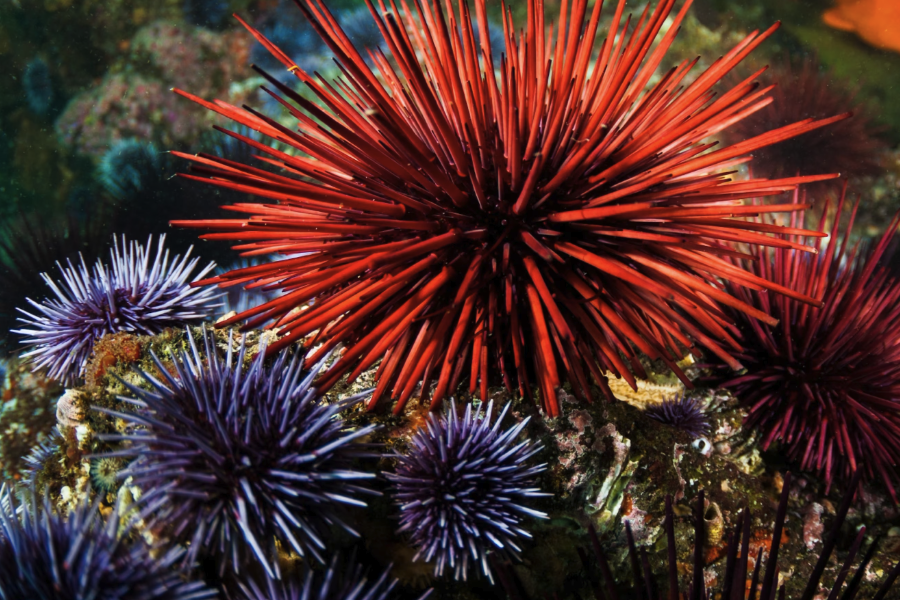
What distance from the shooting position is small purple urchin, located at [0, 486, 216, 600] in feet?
3.58

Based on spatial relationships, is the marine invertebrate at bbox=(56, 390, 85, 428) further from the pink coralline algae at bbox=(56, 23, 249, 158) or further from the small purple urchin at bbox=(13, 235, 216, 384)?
the pink coralline algae at bbox=(56, 23, 249, 158)

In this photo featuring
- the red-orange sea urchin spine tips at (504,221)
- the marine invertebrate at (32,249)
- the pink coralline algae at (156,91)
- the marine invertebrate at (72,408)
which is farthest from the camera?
the pink coralline algae at (156,91)

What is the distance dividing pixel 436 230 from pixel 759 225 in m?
1.05

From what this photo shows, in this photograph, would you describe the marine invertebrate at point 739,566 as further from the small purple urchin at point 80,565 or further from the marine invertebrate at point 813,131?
the marine invertebrate at point 813,131

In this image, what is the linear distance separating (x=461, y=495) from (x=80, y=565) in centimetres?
87

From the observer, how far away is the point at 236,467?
1.22 m

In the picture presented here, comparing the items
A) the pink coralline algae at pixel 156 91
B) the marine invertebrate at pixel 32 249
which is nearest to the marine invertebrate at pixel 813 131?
the pink coralline algae at pixel 156 91

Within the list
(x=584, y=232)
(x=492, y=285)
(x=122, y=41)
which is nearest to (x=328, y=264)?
(x=492, y=285)

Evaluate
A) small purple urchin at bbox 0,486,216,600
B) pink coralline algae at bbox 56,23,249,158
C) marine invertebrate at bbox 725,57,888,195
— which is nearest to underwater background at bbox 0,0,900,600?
small purple urchin at bbox 0,486,216,600

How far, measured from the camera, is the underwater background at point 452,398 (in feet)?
4.17

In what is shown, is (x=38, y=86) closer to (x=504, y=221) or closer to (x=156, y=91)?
(x=156, y=91)

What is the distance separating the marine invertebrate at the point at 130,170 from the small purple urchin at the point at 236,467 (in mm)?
2601

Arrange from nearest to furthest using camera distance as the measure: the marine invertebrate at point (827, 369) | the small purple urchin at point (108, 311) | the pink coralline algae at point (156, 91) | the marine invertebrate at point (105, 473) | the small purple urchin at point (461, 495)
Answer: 1. the small purple urchin at point (461, 495)
2. the marine invertebrate at point (105, 473)
3. the small purple urchin at point (108, 311)
4. the marine invertebrate at point (827, 369)
5. the pink coralline algae at point (156, 91)

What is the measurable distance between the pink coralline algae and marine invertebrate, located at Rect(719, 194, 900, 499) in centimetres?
358
